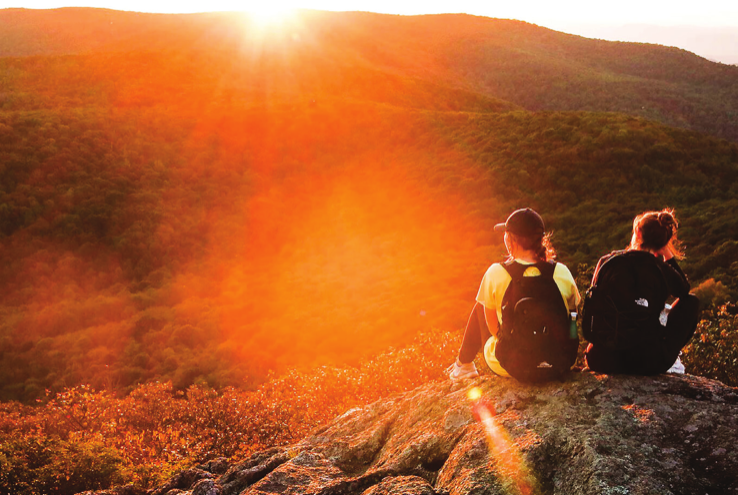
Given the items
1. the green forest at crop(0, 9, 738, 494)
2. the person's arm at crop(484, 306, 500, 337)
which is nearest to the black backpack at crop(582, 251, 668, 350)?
the person's arm at crop(484, 306, 500, 337)

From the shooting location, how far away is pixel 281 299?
1942 cm

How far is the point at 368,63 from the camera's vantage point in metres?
80.4

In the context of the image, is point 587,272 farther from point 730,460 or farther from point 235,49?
point 235,49

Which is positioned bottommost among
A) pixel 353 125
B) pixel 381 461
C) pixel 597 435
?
pixel 381 461

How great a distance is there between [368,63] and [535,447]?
81358 mm

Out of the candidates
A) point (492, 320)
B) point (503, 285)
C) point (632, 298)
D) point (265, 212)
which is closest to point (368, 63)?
point (265, 212)

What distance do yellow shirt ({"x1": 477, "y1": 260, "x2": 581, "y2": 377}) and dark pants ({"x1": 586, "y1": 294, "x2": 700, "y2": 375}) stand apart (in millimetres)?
532

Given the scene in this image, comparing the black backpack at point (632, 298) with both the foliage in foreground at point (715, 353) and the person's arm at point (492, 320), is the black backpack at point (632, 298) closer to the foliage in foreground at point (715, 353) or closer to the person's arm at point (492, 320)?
the person's arm at point (492, 320)

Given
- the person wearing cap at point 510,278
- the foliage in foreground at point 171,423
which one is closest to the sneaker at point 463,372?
the person wearing cap at point 510,278

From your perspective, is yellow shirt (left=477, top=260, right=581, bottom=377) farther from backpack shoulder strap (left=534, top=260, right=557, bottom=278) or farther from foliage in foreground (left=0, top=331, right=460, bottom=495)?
foliage in foreground (left=0, top=331, right=460, bottom=495)

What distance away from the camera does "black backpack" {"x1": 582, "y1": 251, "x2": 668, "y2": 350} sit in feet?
14.3

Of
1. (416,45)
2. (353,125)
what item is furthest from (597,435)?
(416,45)

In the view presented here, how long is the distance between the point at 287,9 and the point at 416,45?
28.0 metres

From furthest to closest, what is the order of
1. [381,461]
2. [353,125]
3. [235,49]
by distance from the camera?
[235,49] < [353,125] < [381,461]
